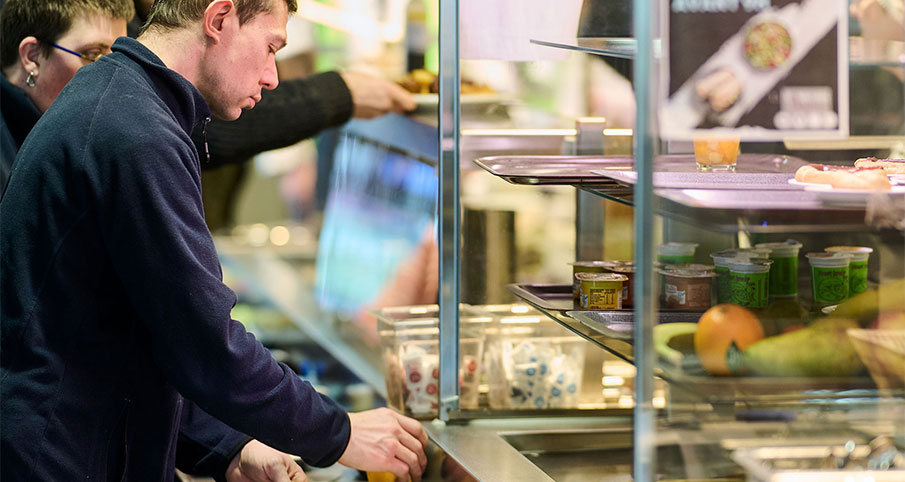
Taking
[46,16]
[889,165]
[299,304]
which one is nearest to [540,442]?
[889,165]

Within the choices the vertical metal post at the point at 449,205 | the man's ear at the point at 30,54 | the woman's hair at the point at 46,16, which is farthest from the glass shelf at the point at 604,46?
the man's ear at the point at 30,54

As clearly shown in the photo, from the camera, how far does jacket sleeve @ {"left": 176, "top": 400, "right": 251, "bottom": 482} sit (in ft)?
7.21

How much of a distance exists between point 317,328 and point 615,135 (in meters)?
1.73

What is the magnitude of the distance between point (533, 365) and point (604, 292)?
0.49m

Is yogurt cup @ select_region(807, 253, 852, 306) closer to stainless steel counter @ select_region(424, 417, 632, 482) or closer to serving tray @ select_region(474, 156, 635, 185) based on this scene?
serving tray @ select_region(474, 156, 635, 185)

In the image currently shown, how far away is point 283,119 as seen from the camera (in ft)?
10.9

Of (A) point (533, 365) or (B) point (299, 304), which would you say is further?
(B) point (299, 304)

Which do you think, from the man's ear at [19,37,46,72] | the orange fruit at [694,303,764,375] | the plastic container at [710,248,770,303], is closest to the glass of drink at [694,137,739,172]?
the plastic container at [710,248,770,303]

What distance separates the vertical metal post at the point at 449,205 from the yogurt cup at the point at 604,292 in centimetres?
50

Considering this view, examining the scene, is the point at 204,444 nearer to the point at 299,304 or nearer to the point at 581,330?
the point at 581,330

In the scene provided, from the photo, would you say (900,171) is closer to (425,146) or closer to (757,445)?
(757,445)

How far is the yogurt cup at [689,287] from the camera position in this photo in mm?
1732

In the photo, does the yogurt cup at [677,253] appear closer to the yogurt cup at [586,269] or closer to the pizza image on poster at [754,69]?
the yogurt cup at [586,269]

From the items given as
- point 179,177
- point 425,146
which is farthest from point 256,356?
point 425,146
